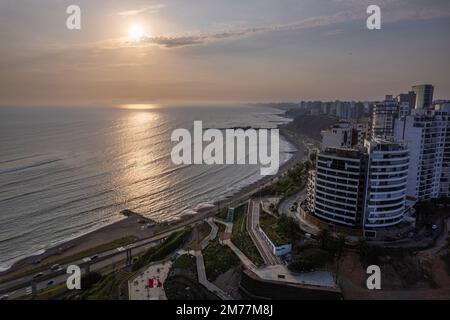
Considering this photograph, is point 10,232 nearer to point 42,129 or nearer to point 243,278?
point 243,278

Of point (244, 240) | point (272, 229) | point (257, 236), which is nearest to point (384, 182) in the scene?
point (272, 229)

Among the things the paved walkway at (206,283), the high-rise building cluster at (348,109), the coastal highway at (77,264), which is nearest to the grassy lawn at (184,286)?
the paved walkway at (206,283)

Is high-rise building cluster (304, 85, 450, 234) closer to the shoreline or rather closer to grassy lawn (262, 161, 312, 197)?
grassy lawn (262, 161, 312, 197)

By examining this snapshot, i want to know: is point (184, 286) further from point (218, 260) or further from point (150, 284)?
point (218, 260)

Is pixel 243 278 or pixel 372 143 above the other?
pixel 372 143

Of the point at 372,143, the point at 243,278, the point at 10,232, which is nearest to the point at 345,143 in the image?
the point at 372,143

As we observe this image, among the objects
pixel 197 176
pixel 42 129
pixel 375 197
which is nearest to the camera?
pixel 375 197

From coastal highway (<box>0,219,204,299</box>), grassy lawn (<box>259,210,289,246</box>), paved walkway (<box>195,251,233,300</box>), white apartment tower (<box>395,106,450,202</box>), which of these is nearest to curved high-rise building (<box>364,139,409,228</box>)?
grassy lawn (<box>259,210,289,246</box>)
